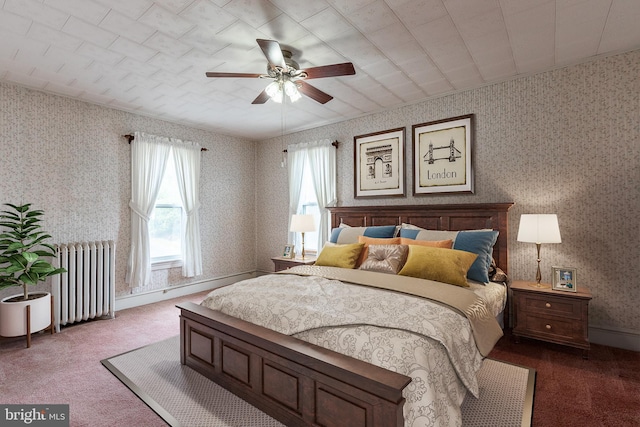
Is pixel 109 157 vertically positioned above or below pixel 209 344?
above

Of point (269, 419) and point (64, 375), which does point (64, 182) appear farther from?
point (269, 419)

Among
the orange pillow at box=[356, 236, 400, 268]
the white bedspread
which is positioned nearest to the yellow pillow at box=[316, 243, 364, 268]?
the orange pillow at box=[356, 236, 400, 268]

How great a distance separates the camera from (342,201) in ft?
15.8

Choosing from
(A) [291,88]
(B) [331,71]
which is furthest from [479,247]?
(A) [291,88]

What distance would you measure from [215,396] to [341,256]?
5.63 ft

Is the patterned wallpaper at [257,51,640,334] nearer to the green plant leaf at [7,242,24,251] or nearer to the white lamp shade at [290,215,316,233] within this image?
the white lamp shade at [290,215,316,233]

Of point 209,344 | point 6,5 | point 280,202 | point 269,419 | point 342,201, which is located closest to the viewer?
point 269,419

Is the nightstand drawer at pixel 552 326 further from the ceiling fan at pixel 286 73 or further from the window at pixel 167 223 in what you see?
the window at pixel 167 223

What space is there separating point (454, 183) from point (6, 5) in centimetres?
417

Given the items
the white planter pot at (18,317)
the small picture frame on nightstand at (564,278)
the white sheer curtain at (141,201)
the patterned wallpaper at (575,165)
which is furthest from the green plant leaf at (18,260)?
the small picture frame on nightstand at (564,278)

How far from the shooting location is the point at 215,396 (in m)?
2.24

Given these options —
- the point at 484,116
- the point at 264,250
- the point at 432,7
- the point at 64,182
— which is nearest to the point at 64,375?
the point at 64,182

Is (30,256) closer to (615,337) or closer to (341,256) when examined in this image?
(341,256)

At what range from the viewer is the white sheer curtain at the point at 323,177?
15.9 feet
